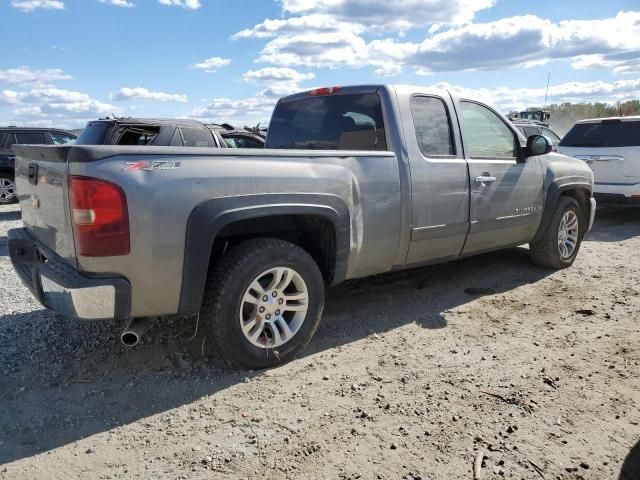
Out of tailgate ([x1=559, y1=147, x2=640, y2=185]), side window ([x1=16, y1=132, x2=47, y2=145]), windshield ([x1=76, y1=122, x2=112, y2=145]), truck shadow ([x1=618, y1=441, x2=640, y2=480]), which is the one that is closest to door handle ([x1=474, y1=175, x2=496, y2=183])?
truck shadow ([x1=618, y1=441, x2=640, y2=480])

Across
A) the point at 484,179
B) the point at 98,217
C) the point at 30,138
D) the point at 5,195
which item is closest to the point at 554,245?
the point at 484,179

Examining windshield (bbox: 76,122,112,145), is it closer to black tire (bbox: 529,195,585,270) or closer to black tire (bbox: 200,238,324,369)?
black tire (bbox: 200,238,324,369)

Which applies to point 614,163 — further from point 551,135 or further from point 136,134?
point 136,134

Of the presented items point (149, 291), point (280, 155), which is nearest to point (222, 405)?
point (149, 291)

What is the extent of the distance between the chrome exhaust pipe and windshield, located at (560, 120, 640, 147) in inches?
328

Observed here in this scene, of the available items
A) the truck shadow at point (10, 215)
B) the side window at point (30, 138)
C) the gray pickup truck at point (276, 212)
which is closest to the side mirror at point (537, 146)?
the gray pickup truck at point (276, 212)

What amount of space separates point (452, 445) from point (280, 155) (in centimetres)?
195

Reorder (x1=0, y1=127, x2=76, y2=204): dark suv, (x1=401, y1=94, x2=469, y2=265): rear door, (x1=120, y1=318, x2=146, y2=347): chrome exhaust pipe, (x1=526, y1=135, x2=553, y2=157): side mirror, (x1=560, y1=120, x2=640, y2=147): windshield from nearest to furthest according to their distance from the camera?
1. (x1=120, y1=318, x2=146, y2=347): chrome exhaust pipe
2. (x1=401, y1=94, x2=469, y2=265): rear door
3. (x1=526, y1=135, x2=553, y2=157): side mirror
4. (x1=560, y1=120, x2=640, y2=147): windshield
5. (x1=0, y1=127, x2=76, y2=204): dark suv

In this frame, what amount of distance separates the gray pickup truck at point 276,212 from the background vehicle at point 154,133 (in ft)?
11.4

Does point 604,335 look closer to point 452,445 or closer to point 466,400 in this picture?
point 466,400

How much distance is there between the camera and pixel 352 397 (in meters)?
3.12

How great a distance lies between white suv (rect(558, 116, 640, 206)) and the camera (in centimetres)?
843

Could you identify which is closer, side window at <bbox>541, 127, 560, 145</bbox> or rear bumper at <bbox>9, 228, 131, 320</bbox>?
rear bumper at <bbox>9, 228, 131, 320</bbox>

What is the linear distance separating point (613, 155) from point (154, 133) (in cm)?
730
